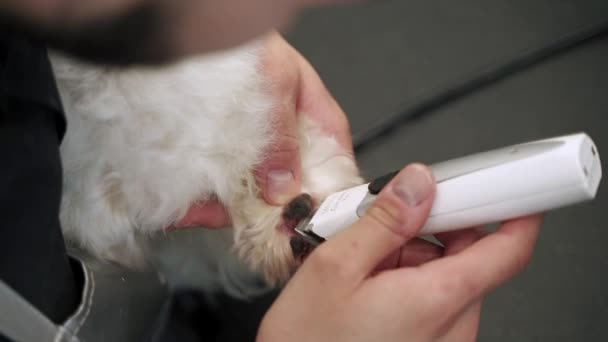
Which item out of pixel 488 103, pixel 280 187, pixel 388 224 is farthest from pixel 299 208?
pixel 488 103

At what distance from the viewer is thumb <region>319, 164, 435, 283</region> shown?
1.17ft

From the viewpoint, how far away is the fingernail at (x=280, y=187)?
52 centimetres

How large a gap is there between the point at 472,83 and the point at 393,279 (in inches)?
23.6

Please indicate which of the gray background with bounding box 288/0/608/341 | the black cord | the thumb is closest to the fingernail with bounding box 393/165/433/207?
the thumb

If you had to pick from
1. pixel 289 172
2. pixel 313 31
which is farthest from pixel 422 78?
pixel 289 172

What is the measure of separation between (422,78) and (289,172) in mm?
477

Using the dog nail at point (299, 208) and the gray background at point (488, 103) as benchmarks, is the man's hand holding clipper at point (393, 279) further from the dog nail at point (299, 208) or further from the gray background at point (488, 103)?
the gray background at point (488, 103)

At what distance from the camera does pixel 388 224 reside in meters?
0.36

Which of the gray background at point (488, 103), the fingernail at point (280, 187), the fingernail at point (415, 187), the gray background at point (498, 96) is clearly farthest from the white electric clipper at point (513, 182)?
the gray background at point (498, 96)

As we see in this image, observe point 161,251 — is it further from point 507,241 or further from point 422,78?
point 422,78

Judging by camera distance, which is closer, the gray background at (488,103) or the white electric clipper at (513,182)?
the white electric clipper at (513,182)

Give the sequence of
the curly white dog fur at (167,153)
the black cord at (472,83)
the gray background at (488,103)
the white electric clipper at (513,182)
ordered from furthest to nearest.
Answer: the black cord at (472,83) → the gray background at (488,103) → the curly white dog fur at (167,153) → the white electric clipper at (513,182)

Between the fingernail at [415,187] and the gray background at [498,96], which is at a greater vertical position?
the fingernail at [415,187]

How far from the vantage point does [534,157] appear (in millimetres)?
313
